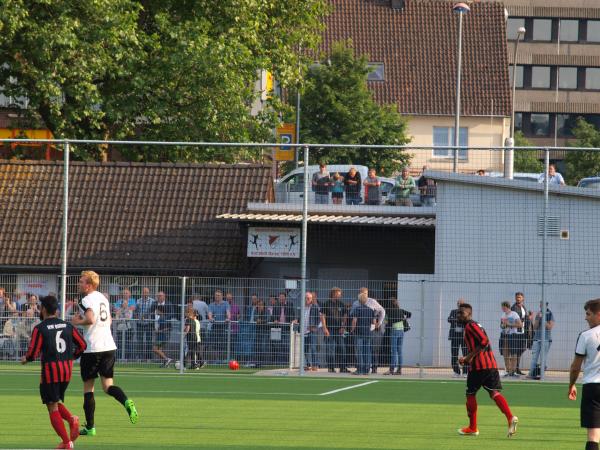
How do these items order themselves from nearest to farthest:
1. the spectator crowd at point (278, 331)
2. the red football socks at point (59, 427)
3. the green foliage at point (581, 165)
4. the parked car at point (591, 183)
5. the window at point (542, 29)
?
the red football socks at point (59, 427) < the spectator crowd at point (278, 331) < the parked car at point (591, 183) < the green foliage at point (581, 165) < the window at point (542, 29)

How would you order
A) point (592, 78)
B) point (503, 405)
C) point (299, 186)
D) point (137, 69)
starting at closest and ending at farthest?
point (503, 405) → point (299, 186) → point (137, 69) → point (592, 78)

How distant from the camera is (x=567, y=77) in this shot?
8925cm

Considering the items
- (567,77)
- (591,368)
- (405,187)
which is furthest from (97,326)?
(567,77)

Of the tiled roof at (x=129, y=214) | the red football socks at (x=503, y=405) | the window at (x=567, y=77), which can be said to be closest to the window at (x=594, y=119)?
the window at (x=567, y=77)

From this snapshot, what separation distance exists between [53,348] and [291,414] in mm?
4857

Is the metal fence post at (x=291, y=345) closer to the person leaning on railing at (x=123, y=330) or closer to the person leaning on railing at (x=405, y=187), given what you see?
the person leaning on railing at (x=123, y=330)

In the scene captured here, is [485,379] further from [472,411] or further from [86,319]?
[86,319]

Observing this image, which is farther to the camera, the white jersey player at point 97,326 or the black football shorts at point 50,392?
the white jersey player at point 97,326

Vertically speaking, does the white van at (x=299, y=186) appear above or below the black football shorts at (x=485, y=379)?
above

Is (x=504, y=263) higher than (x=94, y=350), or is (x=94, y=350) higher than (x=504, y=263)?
(x=504, y=263)

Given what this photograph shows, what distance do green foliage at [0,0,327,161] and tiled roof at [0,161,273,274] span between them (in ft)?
11.4

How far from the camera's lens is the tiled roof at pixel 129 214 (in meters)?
30.9

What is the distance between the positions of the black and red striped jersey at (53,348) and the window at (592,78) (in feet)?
260

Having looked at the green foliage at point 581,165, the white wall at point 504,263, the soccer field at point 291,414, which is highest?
the green foliage at point 581,165
